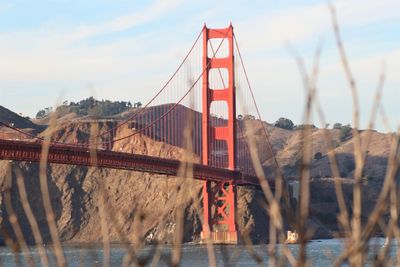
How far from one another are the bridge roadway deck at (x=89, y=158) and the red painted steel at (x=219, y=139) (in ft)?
6.61

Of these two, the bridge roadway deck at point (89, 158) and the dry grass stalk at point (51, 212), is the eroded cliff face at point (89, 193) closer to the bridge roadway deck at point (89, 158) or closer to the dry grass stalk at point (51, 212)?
the bridge roadway deck at point (89, 158)

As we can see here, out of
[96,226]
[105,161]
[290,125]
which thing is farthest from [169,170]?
[290,125]

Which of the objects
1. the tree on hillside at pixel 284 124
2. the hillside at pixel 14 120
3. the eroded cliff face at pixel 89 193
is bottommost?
the eroded cliff face at pixel 89 193

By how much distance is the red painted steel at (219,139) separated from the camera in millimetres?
51031

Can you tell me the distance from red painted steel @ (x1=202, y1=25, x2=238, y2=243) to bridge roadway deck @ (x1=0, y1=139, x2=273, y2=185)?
2014 millimetres

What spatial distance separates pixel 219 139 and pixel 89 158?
15202mm

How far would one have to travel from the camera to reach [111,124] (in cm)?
7956

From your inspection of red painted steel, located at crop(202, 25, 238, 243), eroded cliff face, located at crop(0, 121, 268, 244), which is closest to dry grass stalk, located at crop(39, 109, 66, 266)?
red painted steel, located at crop(202, 25, 238, 243)

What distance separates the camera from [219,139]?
53.3 m

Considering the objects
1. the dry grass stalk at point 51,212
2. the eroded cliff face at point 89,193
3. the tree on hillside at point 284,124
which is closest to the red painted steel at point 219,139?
the eroded cliff face at point 89,193

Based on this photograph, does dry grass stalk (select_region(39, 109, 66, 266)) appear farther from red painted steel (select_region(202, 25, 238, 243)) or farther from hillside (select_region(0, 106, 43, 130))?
hillside (select_region(0, 106, 43, 130))

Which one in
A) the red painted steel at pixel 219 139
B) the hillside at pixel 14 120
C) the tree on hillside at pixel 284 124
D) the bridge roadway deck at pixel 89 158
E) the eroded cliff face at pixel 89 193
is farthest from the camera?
the tree on hillside at pixel 284 124

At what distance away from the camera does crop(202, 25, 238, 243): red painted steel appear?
51.0 meters

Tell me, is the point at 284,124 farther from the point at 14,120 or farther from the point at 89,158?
the point at 89,158
